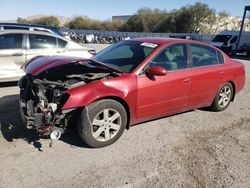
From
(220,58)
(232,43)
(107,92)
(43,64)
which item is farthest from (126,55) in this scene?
(232,43)

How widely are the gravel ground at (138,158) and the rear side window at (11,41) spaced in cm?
256

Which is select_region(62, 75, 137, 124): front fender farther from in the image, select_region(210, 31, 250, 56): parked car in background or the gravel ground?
select_region(210, 31, 250, 56): parked car in background

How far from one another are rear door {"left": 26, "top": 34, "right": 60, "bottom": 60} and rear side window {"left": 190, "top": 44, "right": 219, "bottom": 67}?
4.02 meters

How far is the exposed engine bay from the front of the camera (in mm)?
3551

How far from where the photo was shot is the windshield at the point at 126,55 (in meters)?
4.40

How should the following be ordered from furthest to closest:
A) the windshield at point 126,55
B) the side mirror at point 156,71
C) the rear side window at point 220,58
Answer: the rear side window at point 220,58 → the windshield at point 126,55 → the side mirror at point 156,71

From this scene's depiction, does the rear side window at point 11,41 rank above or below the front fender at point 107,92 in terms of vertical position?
above

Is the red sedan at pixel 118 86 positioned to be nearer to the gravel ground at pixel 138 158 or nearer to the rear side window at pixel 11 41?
the gravel ground at pixel 138 158

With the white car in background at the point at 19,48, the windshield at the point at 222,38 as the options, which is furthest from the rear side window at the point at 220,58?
the windshield at the point at 222,38

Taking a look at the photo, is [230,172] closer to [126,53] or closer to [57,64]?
[126,53]

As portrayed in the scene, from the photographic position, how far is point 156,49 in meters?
4.48

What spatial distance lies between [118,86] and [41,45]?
425 cm

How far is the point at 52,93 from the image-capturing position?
Result: 12.4ft

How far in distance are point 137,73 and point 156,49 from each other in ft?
2.06
